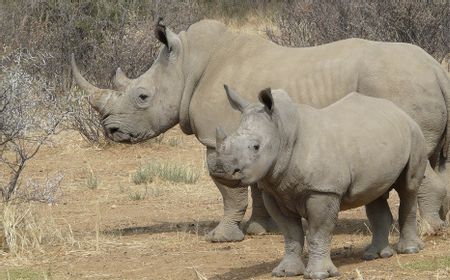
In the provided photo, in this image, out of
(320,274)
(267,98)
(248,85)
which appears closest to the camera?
(267,98)

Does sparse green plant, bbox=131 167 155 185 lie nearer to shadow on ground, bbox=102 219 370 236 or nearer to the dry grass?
shadow on ground, bbox=102 219 370 236

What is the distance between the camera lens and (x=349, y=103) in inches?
315

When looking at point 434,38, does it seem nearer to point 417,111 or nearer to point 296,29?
point 296,29

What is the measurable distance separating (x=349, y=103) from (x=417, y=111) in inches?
43.9

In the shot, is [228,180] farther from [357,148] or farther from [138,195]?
[138,195]

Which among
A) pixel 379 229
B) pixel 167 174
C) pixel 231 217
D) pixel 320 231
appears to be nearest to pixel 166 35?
pixel 231 217

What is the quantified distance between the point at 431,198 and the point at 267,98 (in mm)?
2135

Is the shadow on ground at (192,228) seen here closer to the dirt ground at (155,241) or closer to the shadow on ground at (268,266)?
the dirt ground at (155,241)

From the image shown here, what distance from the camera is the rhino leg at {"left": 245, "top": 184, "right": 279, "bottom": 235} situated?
9.87 metres

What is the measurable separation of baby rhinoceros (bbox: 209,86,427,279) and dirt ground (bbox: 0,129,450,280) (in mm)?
355

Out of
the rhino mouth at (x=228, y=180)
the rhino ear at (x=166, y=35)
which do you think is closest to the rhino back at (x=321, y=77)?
the rhino ear at (x=166, y=35)

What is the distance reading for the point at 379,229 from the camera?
26.8ft

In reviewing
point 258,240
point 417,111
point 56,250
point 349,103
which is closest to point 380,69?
point 417,111

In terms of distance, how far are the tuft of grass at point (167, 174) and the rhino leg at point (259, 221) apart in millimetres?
2705
